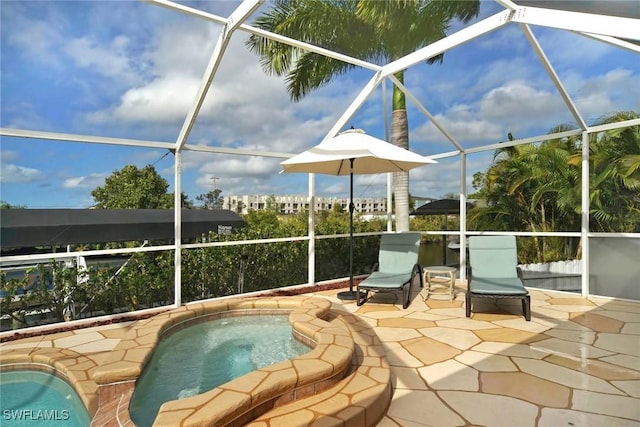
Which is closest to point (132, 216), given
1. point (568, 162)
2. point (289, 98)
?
point (289, 98)

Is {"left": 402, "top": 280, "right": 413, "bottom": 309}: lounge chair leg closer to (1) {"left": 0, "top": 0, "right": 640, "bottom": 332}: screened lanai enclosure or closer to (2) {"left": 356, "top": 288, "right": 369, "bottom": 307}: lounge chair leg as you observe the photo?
(2) {"left": 356, "top": 288, "right": 369, "bottom": 307}: lounge chair leg

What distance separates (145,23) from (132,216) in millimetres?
3532

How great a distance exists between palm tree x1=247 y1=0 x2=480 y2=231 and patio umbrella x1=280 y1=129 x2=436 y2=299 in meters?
2.11

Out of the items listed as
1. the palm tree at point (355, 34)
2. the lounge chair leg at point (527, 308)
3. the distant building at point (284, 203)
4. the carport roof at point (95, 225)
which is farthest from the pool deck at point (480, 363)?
the palm tree at point (355, 34)

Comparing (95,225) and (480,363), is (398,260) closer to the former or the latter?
(480,363)

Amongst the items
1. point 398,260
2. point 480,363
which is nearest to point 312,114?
point 398,260

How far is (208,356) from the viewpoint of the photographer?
3.64m

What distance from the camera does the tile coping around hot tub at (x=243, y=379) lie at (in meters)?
2.05

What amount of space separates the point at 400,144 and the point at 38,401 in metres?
7.40

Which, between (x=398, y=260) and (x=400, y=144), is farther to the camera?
(x=400, y=144)

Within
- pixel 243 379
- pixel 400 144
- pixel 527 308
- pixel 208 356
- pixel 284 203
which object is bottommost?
pixel 208 356

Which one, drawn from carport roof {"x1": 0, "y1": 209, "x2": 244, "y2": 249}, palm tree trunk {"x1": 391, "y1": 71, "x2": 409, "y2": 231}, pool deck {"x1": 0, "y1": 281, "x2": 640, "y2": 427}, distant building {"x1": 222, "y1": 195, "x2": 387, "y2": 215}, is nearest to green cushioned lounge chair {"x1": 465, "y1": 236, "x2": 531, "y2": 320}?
pool deck {"x1": 0, "y1": 281, "x2": 640, "y2": 427}

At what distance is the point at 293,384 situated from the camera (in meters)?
2.45

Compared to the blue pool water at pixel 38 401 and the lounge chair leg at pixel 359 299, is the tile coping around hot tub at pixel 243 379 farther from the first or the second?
the lounge chair leg at pixel 359 299
